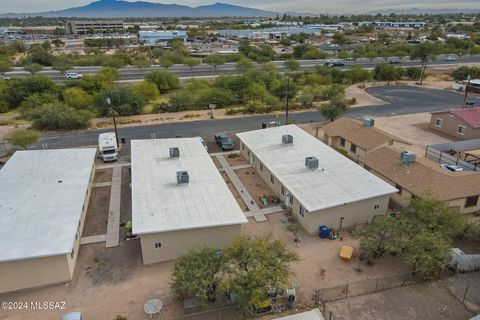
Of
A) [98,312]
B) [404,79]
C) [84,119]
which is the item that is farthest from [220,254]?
[404,79]

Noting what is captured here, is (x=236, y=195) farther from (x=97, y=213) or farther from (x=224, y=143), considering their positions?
(x=224, y=143)

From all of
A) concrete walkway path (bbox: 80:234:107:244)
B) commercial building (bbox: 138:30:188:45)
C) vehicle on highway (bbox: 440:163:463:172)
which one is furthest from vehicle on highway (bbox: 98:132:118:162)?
commercial building (bbox: 138:30:188:45)

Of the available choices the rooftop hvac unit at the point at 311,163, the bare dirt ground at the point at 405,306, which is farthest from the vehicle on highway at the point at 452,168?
the bare dirt ground at the point at 405,306

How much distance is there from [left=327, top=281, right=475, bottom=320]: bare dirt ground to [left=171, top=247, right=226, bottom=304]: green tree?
242 inches

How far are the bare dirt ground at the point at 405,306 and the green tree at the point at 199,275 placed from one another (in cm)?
616

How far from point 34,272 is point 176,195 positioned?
31.2 feet

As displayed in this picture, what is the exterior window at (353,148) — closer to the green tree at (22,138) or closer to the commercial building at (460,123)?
the commercial building at (460,123)

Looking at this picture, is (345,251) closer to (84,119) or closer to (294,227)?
(294,227)

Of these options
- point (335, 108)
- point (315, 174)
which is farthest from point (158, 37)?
point (315, 174)

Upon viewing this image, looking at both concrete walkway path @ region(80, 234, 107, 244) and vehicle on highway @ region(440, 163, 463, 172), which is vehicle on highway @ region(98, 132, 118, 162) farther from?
vehicle on highway @ region(440, 163, 463, 172)

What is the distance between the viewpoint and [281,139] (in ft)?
120

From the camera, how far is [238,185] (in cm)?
3247

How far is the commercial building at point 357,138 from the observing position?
36156 millimetres

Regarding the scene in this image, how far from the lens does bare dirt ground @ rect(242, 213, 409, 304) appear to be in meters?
20.3
